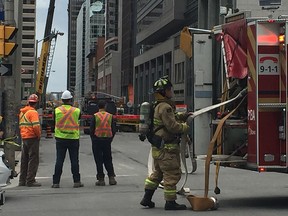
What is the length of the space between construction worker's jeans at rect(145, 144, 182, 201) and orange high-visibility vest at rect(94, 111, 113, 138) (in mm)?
3558

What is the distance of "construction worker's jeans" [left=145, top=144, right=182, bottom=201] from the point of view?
802cm

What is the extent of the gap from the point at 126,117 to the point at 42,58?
13.4m

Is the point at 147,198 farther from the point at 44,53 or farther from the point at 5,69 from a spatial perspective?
the point at 44,53

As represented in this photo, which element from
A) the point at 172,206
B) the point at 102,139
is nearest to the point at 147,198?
the point at 172,206

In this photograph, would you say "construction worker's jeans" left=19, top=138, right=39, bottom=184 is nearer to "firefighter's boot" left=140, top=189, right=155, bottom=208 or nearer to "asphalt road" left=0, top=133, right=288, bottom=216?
"asphalt road" left=0, top=133, right=288, bottom=216

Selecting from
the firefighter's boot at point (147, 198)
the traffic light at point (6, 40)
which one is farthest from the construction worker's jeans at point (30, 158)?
the firefighter's boot at point (147, 198)

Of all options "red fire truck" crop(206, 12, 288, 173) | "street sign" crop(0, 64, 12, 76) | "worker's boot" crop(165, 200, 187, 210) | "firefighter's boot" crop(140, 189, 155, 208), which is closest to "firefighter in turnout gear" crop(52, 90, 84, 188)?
"street sign" crop(0, 64, 12, 76)

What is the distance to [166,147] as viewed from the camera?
813 centimetres

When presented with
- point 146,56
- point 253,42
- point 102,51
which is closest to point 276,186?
point 253,42

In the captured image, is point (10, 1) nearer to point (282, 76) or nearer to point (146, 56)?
point (282, 76)

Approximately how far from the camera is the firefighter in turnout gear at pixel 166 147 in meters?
8.04

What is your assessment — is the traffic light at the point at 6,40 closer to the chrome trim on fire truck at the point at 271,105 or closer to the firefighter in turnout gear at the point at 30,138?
the firefighter in turnout gear at the point at 30,138

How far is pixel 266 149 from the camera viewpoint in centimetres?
807

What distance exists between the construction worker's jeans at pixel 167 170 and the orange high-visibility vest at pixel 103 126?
3.56 meters
